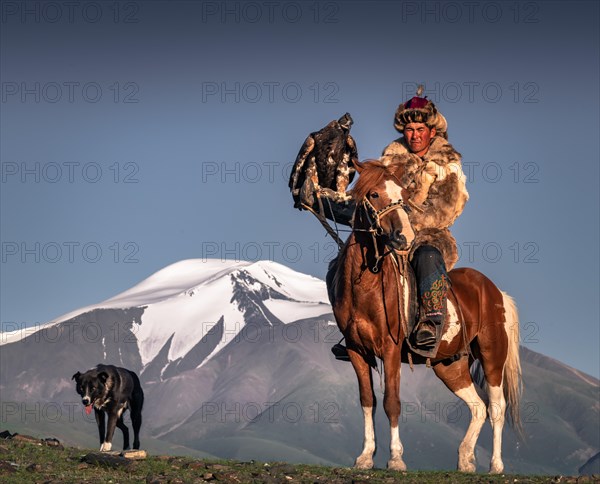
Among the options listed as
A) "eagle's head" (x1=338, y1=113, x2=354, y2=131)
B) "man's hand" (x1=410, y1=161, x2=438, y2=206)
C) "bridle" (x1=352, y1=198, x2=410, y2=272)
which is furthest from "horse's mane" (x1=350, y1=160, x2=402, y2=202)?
"man's hand" (x1=410, y1=161, x2=438, y2=206)

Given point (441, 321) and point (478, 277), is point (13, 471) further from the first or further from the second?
point (478, 277)

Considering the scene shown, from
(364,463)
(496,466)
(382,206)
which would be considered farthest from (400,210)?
(496,466)

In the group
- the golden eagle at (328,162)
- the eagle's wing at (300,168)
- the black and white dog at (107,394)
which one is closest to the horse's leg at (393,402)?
the golden eagle at (328,162)

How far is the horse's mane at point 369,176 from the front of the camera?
53.1 feet

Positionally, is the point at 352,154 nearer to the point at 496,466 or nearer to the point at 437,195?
the point at 437,195

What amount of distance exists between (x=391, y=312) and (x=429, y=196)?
9.77 feet

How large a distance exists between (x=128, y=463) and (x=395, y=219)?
516 cm

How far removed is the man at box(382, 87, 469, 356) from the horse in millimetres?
363

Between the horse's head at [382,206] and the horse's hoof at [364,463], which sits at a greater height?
the horse's head at [382,206]

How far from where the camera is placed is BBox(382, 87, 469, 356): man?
56.4 ft

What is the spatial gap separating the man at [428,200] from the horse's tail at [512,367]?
1.35 meters

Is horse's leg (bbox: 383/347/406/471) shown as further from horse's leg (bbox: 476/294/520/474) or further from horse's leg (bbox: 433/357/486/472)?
horse's leg (bbox: 476/294/520/474)

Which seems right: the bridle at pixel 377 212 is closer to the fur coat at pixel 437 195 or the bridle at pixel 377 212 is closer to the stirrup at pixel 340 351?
the stirrup at pixel 340 351

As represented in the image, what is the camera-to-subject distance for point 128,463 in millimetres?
15578
